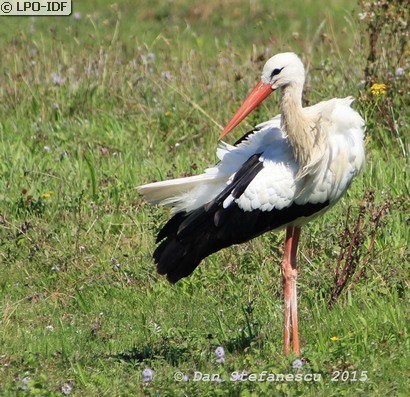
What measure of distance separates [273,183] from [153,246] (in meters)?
1.31

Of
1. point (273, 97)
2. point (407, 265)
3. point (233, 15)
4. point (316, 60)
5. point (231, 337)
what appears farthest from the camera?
point (233, 15)

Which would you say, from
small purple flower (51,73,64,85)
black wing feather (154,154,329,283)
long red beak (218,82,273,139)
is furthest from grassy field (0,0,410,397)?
long red beak (218,82,273,139)

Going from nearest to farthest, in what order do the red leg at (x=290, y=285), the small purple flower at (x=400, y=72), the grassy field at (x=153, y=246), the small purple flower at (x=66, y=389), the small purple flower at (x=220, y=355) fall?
the small purple flower at (x=66, y=389)
the small purple flower at (x=220, y=355)
the grassy field at (x=153, y=246)
the red leg at (x=290, y=285)
the small purple flower at (x=400, y=72)

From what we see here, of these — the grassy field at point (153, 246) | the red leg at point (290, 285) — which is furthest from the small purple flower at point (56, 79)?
the red leg at point (290, 285)

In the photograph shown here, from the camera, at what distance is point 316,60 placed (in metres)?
10.3

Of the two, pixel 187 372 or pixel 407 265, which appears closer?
pixel 187 372

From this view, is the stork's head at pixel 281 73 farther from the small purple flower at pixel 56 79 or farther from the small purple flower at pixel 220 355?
the small purple flower at pixel 56 79

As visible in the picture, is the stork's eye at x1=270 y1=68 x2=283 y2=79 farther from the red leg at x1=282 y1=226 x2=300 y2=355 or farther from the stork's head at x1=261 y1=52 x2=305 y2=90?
the red leg at x1=282 y1=226 x2=300 y2=355

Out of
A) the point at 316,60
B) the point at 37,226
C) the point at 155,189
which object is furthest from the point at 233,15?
the point at 155,189

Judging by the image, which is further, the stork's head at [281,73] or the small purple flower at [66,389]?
the stork's head at [281,73]

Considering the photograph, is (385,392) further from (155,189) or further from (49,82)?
(49,82)

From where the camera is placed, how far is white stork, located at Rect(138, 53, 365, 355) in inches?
205

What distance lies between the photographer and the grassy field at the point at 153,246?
185 inches

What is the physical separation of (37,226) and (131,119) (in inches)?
74.3
